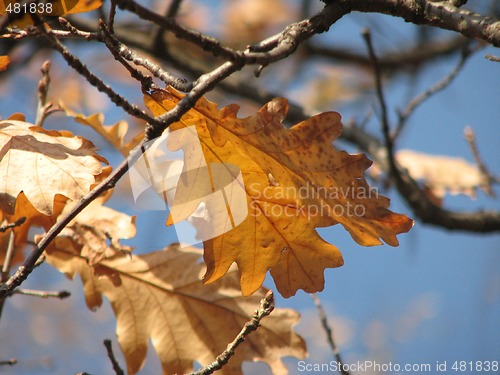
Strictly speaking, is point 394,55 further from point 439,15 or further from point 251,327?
point 251,327

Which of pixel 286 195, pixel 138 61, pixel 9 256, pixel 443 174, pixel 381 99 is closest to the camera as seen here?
pixel 138 61

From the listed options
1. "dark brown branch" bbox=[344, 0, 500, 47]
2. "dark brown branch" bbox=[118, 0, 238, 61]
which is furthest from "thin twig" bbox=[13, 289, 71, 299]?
"dark brown branch" bbox=[344, 0, 500, 47]

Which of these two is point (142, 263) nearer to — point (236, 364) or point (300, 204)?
point (236, 364)

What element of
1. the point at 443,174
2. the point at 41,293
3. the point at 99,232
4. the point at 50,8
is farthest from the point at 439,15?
the point at 443,174

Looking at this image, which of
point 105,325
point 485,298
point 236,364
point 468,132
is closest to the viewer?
point 236,364

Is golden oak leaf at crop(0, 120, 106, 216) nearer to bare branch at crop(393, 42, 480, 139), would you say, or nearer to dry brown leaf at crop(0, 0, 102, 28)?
dry brown leaf at crop(0, 0, 102, 28)

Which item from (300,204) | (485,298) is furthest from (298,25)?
(485,298)

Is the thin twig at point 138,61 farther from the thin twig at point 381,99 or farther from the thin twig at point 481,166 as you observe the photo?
the thin twig at point 481,166
